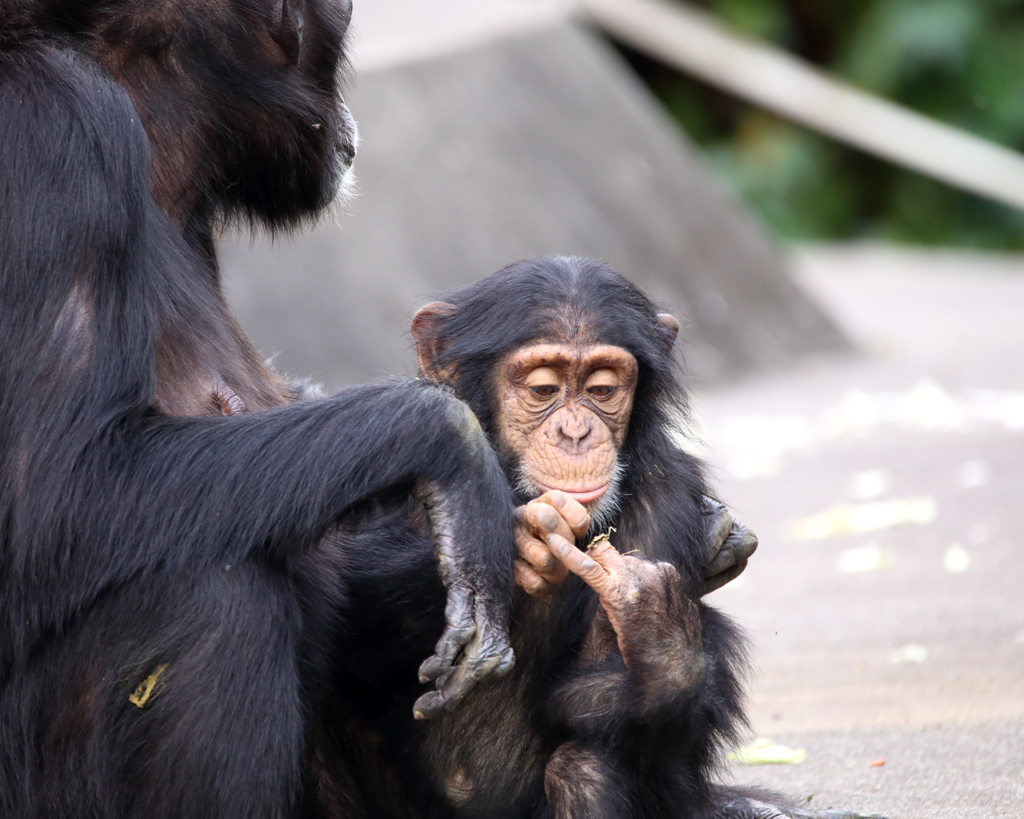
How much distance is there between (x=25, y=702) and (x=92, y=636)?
234mm

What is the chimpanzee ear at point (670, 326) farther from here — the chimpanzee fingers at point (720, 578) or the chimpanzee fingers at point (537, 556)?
the chimpanzee fingers at point (537, 556)

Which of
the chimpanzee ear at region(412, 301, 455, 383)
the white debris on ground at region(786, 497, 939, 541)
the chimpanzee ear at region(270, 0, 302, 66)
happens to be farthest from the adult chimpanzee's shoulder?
the white debris on ground at region(786, 497, 939, 541)

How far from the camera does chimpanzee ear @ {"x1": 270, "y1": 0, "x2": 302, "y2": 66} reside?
→ 395 centimetres

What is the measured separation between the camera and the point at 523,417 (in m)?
3.90

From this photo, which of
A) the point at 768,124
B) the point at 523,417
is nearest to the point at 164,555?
the point at 523,417

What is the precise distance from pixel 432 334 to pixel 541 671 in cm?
108

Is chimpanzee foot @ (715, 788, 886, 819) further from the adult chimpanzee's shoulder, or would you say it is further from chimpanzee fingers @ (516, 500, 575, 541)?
the adult chimpanzee's shoulder

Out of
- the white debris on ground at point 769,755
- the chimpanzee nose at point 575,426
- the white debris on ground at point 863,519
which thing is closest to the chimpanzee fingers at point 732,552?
the chimpanzee nose at point 575,426

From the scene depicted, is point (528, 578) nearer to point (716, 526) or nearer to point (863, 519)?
point (716, 526)

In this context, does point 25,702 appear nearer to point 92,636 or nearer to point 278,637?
point 92,636

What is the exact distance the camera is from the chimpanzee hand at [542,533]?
3.34m

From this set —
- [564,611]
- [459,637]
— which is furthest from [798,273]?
[459,637]

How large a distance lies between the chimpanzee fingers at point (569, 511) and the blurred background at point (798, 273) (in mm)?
1310

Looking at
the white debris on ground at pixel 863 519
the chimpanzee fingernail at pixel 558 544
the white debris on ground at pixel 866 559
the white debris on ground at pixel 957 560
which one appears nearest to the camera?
the chimpanzee fingernail at pixel 558 544
